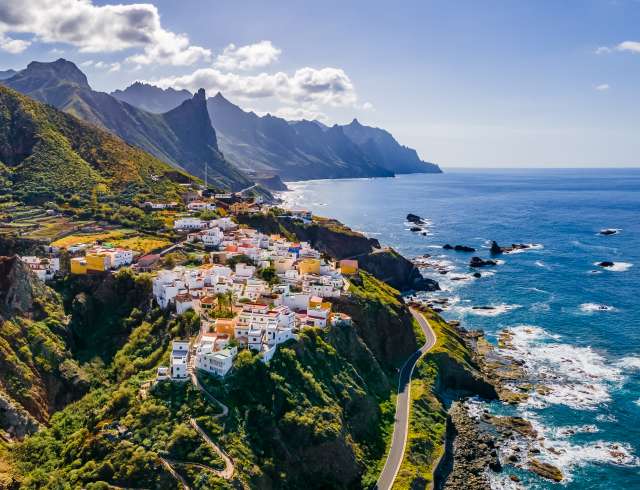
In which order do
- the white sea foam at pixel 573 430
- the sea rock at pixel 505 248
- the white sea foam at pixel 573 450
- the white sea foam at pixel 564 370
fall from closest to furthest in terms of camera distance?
the white sea foam at pixel 573 450 → the white sea foam at pixel 573 430 → the white sea foam at pixel 564 370 → the sea rock at pixel 505 248

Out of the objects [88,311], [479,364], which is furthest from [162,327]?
[479,364]

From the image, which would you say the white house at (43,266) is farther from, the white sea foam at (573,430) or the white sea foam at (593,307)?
the white sea foam at (593,307)

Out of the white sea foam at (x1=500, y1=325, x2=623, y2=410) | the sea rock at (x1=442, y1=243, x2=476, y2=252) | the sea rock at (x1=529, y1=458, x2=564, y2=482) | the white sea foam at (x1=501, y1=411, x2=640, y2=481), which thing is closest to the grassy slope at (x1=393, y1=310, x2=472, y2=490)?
the white sea foam at (x1=501, y1=411, x2=640, y2=481)

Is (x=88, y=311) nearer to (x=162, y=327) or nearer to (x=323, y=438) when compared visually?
(x=162, y=327)

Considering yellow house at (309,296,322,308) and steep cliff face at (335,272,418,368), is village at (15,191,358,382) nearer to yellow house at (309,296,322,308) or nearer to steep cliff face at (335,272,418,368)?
yellow house at (309,296,322,308)

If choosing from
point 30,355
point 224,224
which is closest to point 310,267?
point 224,224

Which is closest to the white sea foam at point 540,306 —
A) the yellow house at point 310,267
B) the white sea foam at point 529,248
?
the white sea foam at point 529,248
